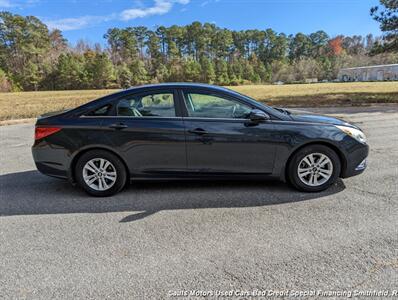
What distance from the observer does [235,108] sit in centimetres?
405

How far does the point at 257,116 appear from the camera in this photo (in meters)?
3.90

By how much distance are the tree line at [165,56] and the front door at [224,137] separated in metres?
69.5

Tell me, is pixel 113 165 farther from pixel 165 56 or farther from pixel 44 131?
pixel 165 56

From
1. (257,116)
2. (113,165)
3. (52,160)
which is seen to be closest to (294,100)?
(257,116)

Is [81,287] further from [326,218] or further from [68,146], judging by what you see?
[326,218]

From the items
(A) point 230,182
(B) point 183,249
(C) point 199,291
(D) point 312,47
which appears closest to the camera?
(C) point 199,291

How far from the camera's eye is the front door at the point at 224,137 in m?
3.96

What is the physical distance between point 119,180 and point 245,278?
92.8 inches

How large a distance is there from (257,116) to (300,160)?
83cm

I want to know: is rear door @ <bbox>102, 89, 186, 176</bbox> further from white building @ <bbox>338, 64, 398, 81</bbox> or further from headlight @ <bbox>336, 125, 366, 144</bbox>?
white building @ <bbox>338, 64, 398, 81</bbox>

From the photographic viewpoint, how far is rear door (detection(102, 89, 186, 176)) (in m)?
4.03

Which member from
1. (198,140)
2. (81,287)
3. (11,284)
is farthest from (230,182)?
(11,284)

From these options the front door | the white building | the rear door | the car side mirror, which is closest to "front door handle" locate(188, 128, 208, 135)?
the front door

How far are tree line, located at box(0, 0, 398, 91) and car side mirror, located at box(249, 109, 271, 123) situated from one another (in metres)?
69.8
